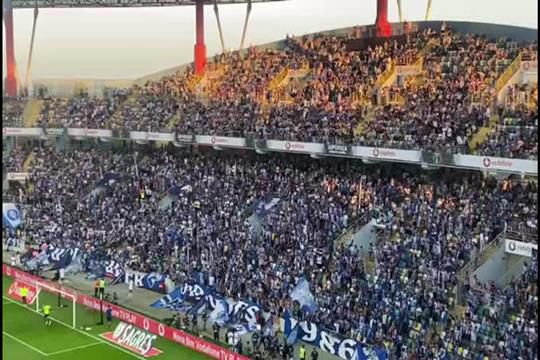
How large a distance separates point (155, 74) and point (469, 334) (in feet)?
74.6

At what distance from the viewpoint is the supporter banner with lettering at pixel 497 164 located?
1775 cm

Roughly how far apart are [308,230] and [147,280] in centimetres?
541

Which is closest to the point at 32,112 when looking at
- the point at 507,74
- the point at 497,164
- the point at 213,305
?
the point at 213,305

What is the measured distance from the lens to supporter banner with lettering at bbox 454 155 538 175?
17750 mm

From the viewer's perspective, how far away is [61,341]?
709 inches

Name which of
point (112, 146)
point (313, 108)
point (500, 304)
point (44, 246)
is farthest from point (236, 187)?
point (500, 304)

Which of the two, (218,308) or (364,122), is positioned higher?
(364,122)

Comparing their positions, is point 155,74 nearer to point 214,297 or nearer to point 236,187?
point 236,187

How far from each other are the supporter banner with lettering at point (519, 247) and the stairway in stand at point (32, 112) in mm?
19634

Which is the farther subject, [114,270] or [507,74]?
[114,270]

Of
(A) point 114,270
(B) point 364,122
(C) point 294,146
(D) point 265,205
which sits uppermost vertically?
(B) point 364,122

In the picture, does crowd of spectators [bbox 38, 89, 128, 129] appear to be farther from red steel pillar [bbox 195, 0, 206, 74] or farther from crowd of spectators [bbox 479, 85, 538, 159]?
crowd of spectators [bbox 479, 85, 538, 159]

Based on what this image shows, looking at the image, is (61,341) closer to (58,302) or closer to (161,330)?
(161,330)

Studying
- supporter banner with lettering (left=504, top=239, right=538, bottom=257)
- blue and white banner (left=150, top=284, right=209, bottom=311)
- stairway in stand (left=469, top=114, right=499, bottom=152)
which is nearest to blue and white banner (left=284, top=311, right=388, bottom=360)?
blue and white banner (left=150, top=284, right=209, bottom=311)
